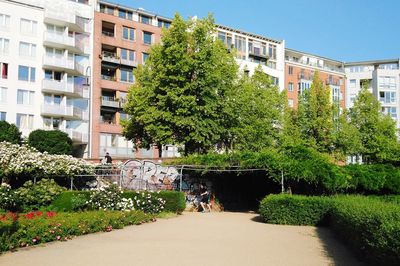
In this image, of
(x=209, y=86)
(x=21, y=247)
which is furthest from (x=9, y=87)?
(x=21, y=247)

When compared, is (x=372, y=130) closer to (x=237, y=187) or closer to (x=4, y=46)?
(x=237, y=187)

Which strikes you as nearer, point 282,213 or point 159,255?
point 159,255

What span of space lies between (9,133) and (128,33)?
24376mm

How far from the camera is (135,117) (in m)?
37.2

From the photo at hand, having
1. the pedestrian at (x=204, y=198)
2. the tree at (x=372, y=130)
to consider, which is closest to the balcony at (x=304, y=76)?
the tree at (x=372, y=130)

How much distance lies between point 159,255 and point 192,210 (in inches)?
651

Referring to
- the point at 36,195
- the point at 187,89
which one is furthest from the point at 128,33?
the point at 36,195

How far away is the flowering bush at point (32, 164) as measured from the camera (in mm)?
31375

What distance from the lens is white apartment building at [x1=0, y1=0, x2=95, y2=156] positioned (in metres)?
52.8

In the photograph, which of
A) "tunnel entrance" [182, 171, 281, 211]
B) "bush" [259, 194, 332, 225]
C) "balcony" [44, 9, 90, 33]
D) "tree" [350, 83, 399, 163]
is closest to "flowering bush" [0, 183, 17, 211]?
"tunnel entrance" [182, 171, 281, 211]

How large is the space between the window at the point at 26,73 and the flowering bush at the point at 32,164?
73.3ft

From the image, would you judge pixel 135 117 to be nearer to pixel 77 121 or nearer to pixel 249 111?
pixel 249 111

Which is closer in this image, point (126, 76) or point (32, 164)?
point (32, 164)

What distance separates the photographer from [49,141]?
161 feet
